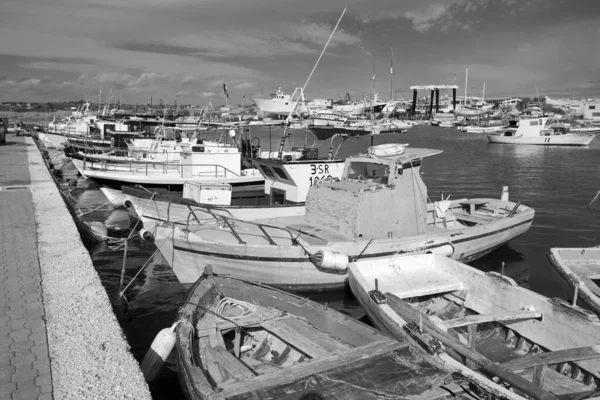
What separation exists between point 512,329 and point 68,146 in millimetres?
30869

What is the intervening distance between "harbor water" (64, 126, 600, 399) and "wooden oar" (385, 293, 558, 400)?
3185 mm

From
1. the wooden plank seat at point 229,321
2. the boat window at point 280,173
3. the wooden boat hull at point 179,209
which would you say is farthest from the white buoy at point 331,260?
the boat window at point 280,173

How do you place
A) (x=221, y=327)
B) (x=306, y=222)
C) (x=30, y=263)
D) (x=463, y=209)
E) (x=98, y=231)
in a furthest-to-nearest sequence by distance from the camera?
(x=463, y=209), (x=98, y=231), (x=306, y=222), (x=30, y=263), (x=221, y=327)

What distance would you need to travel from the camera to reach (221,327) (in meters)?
6.94

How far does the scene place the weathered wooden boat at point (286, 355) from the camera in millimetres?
5043

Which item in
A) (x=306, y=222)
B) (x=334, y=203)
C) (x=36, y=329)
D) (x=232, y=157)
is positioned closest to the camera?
(x=36, y=329)

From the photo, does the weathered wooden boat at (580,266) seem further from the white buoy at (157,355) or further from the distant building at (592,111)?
the distant building at (592,111)

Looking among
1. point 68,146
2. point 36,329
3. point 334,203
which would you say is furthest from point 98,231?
point 68,146

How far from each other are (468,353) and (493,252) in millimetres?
10893

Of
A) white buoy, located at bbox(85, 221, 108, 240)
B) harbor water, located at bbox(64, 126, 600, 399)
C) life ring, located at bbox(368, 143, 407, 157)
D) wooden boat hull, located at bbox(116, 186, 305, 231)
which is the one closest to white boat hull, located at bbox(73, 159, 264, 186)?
harbor water, located at bbox(64, 126, 600, 399)

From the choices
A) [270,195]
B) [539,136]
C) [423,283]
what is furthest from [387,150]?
[539,136]

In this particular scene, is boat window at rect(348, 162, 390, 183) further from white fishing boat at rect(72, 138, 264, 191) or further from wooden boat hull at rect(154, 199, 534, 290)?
white fishing boat at rect(72, 138, 264, 191)

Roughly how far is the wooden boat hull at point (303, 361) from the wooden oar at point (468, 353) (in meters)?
0.43

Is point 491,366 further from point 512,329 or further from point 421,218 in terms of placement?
point 421,218
